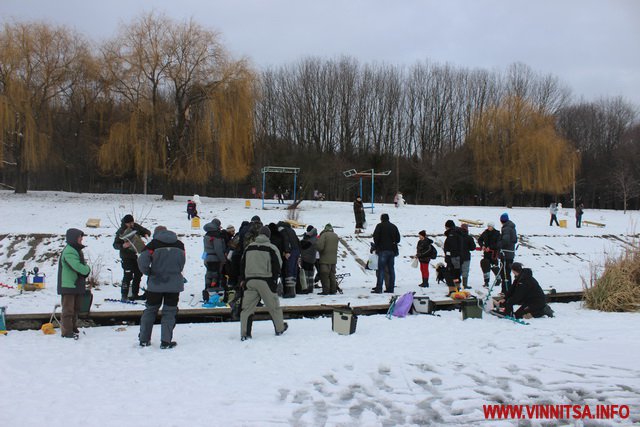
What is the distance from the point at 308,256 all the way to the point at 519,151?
33708mm

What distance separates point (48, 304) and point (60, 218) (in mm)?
11545

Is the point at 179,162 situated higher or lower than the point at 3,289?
higher

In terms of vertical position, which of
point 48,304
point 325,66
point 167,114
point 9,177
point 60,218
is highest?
point 325,66

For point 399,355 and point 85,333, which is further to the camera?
point 85,333

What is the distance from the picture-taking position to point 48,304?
950 centimetres

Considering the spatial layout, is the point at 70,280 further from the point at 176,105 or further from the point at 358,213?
the point at 176,105

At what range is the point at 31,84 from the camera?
25562 millimetres

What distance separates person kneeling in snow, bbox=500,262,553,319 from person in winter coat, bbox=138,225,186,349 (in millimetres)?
5636

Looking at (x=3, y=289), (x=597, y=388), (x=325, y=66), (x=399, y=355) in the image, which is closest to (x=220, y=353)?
(x=399, y=355)

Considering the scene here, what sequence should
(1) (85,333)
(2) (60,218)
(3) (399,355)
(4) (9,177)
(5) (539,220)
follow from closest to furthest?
1. (3) (399,355)
2. (1) (85,333)
3. (2) (60,218)
4. (5) (539,220)
5. (4) (9,177)

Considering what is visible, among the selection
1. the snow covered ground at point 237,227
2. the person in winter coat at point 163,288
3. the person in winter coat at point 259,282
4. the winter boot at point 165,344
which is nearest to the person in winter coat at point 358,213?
the snow covered ground at point 237,227

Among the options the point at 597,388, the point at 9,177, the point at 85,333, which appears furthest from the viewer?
the point at 9,177

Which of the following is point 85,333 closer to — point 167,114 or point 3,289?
point 3,289

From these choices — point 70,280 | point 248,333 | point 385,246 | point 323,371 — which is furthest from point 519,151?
point 70,280
